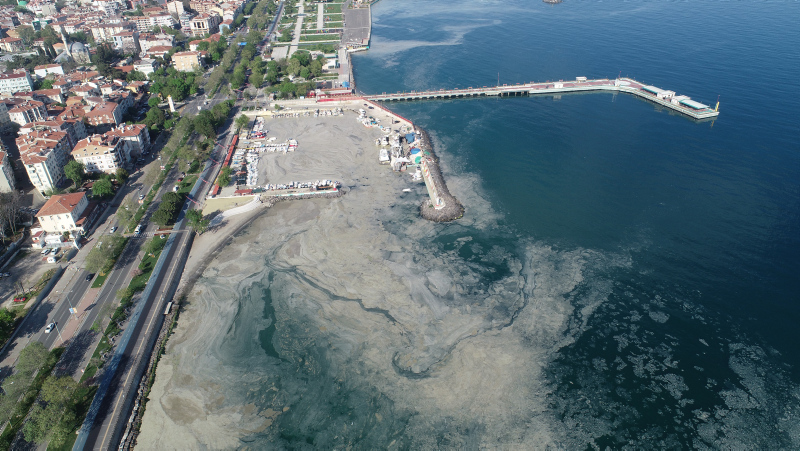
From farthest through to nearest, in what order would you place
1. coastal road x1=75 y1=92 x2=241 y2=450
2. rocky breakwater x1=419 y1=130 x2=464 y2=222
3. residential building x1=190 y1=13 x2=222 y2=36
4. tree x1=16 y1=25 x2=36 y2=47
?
residential building x1=190 y1=13 x2=222 y2=36 < tree x1=16 y1=25 x2=36 y2=47 < rocky breakwater x1=419 y1=130 x2=464 y2=222 < coastal road x1=75 y1=92 x2=241 y2=450

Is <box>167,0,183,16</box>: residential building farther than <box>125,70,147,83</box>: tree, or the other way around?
<box>167,0,183,16</box>: residential building

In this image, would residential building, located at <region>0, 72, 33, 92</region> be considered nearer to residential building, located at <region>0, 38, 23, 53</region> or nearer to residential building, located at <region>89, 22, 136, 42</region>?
residential building, located at <region>0, 38, 23, 53</region>

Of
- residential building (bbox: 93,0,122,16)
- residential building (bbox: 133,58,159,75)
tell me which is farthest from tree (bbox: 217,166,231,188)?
residential building (bbox: 93,0,122,16)

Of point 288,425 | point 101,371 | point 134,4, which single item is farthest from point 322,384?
point 134,4

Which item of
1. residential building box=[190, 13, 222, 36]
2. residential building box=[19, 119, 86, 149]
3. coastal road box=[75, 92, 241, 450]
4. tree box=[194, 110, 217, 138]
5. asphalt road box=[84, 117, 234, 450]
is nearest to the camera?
coastal road box=[75, 92, 241, 450]

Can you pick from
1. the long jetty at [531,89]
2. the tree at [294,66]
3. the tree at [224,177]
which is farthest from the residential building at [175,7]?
the tree at [224,177]

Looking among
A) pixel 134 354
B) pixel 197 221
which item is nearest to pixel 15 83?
pixel 197 221
